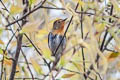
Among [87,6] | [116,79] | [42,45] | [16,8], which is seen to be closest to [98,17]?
[87,6]

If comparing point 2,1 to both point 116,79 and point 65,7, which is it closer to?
point 65,7

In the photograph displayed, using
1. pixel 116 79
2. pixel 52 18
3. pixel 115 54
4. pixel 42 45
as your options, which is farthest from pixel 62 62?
pixel 116 79

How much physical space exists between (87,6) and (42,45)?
173mm

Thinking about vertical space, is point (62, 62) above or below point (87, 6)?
below

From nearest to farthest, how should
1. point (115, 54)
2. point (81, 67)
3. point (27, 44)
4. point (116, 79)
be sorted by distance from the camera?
point (81, 67) < point (115, 54) < point (27, 44) < point (116, 79)

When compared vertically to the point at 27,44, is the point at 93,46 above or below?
above

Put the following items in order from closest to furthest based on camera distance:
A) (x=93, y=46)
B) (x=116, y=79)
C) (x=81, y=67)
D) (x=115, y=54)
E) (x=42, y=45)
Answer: (x=93, y=46)
(x=42, y=45)
(x=81, y=67)
(x=115, y=54)
(x=116, y=79)

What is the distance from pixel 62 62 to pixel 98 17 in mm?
160

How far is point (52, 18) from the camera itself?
4.89 feet

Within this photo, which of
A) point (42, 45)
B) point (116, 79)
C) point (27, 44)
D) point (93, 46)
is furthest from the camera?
point (116, 79)

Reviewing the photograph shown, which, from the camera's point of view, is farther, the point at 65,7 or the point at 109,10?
the point at 109,10

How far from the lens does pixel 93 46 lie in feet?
3.03

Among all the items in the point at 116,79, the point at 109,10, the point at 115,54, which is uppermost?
the point at 109,10

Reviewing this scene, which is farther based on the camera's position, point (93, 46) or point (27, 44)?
point (27, 44)
